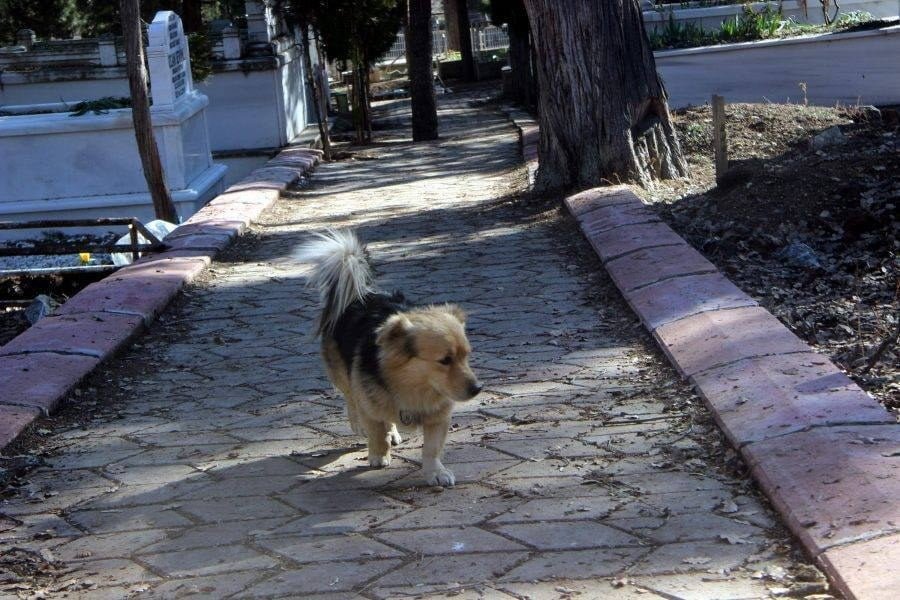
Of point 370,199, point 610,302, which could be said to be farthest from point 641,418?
point 370,199

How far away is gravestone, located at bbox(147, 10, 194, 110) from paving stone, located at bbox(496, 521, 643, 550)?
11855mm

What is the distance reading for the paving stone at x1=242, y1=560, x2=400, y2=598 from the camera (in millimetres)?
3488

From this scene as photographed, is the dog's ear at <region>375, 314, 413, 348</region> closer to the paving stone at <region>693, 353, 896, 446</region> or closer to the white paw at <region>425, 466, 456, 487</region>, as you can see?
the white paw at <region>425, 466, 456, 487</region>

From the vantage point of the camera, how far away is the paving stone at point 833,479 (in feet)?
11.3

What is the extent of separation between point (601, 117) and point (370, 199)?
3302 mm

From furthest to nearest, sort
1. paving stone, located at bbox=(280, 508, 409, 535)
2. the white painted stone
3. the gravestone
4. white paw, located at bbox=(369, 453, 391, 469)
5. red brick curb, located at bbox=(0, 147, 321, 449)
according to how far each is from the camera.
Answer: the white painted stone
the gravestone
red brick curb, located at bbox=(0, 147, 321, 449)
white paw, located at bbox=(369, 453, 391, 469)
paving stone, located at bbox=(280, 508, 409, 535)

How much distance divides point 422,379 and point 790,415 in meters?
1.44

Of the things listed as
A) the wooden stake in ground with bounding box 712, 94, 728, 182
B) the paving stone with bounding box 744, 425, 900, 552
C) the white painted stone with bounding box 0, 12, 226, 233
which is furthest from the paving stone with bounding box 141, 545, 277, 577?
the white painted stone with bounding box 0, 12, 226, 233

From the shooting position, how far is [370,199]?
12648 mm

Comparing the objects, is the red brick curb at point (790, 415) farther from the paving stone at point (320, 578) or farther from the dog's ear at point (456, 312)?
the paving stone at point (320, 578)

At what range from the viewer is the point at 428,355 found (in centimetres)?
409

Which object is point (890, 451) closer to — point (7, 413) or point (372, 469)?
point (372, 469)

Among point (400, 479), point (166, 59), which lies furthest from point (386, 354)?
point (166, 59)

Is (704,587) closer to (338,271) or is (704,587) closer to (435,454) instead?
(435,454)
